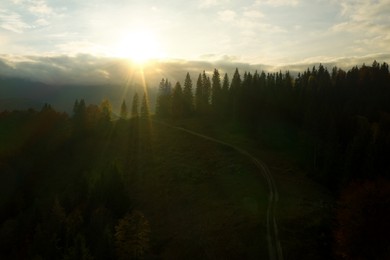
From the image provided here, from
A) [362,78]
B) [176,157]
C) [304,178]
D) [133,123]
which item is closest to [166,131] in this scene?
[133,123]

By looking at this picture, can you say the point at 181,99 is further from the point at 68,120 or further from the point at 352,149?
the point at 352,149

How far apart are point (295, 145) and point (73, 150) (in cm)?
6429

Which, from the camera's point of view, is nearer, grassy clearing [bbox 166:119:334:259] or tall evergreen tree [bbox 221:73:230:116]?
grassy clearing [bbox 166:119:334:259]

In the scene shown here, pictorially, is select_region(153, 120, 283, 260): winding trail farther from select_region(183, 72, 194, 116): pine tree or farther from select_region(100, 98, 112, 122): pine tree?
select_region(100, 98, 112, 122): pine tree

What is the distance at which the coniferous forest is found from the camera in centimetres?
5162

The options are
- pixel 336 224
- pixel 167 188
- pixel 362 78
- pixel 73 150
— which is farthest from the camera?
pixel 362 78

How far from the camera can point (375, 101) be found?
145m

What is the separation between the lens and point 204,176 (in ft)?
271

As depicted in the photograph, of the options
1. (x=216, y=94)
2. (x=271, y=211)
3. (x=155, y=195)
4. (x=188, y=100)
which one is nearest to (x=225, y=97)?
(x=216, y=94)

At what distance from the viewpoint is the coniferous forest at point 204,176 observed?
169 feet

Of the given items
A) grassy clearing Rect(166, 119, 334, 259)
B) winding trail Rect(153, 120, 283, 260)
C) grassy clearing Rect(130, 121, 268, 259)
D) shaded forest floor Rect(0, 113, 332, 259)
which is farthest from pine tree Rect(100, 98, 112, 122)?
winding trail Rect(153, 120, 283, 260)

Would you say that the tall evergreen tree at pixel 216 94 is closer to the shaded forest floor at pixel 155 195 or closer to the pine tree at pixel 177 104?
the pine tree at pixel 177 104

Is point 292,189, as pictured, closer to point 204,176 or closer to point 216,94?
point 204,176

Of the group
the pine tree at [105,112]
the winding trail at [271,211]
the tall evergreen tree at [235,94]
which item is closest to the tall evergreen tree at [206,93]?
the tall evergreen tree at [235,94]
